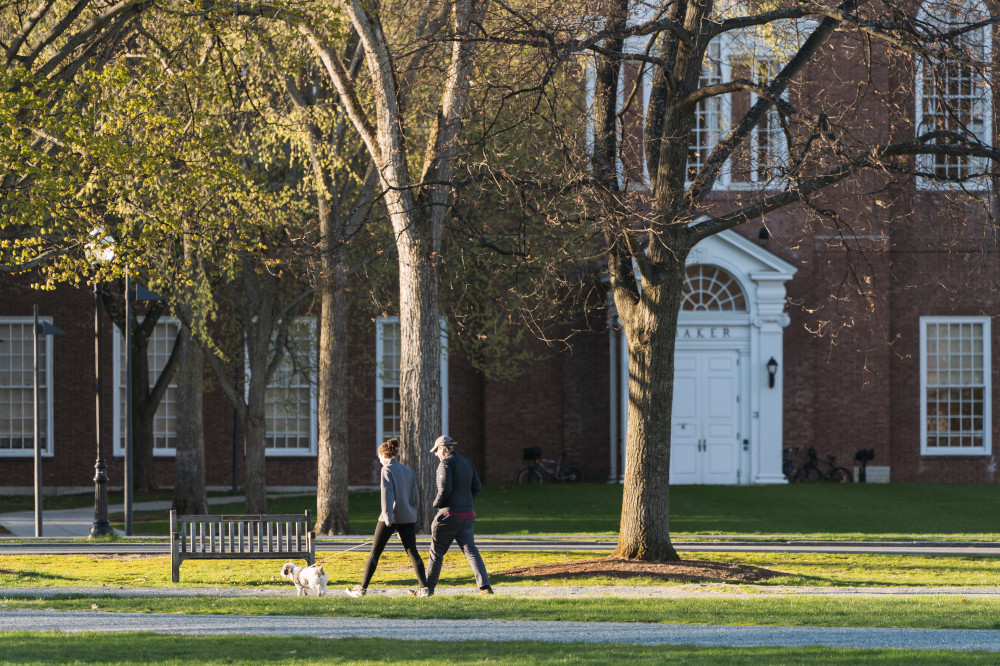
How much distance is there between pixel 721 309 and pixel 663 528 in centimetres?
1412

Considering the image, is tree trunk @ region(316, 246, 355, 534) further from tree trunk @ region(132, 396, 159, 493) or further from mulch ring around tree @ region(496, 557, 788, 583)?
tree trunk @ region(132, 396, 159, 493)

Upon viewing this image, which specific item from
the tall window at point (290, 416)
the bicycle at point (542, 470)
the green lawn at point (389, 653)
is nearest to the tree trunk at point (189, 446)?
the tall window at point (290, 416)

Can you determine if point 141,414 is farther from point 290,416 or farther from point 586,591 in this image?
point 586,591

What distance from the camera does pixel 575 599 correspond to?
40.1ft

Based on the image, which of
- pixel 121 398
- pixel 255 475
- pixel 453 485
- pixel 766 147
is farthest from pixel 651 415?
pixel 121 398

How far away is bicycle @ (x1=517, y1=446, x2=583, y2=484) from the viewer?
2944 cm

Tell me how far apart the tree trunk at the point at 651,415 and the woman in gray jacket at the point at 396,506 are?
305 centimetres

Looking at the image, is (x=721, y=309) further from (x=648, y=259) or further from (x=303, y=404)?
(x=648, y=259)

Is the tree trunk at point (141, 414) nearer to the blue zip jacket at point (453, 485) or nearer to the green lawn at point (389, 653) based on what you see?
the blue zip jacket at point (453, 485)

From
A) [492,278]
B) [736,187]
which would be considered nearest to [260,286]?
[492,278]

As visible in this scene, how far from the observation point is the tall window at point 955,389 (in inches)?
1172

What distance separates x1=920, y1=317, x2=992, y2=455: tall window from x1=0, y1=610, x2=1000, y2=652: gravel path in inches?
814

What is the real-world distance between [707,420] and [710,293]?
2.77 metres

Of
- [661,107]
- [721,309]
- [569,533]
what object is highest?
[661,107]
